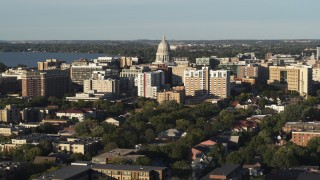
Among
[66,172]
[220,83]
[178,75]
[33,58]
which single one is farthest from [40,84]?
[33,58]

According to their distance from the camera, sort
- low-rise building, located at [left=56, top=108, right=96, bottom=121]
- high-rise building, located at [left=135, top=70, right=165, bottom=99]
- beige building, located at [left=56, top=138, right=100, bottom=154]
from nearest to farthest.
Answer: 1. beige building, located at [left=56, top=138, right=100, bottom=154]
2. low-rise building, located at [left=56, top=108, right=96, bottom=121]
3. high-rise building, located at [left=135, top=70, right=165, bottom=99]

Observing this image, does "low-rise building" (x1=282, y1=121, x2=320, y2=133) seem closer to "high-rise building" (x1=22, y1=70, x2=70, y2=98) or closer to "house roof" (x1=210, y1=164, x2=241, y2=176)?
"house roof" (x1=210, y1=164, x2=241, y2=176)

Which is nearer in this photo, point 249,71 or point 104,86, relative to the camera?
point 104,86

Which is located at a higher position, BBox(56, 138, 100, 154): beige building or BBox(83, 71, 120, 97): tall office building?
BBox(83, 71, 120, 97): tall office building

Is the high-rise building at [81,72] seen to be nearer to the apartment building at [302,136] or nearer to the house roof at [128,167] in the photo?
the apartment building at [302,136]

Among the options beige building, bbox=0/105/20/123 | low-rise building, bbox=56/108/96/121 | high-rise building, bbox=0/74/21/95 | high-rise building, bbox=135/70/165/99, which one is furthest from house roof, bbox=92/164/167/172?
high-rise building, bbox=0/74/21/95

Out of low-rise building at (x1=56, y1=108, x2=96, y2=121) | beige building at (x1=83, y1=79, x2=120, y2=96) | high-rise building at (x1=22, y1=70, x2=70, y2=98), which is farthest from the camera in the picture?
beige building at (x1=83, y1=79, x2=120, y2=96)

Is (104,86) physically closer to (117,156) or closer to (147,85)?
(147,85)

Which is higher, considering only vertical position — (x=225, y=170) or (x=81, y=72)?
(x=81, y=72)
